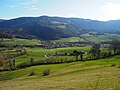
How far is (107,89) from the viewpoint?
26625 millimetres

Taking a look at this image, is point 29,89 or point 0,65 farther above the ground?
point 29,89

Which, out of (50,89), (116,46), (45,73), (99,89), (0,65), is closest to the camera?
(99,89)

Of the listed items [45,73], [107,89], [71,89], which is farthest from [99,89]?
[45,73]

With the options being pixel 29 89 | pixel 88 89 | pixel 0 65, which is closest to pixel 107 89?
pixel 88 89

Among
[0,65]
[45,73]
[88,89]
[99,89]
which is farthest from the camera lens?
[0,65]

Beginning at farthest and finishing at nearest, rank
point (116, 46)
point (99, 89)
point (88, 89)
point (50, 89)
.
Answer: point (116, 46) < point (50, 89) < point (88, 89) < point (99, 89)

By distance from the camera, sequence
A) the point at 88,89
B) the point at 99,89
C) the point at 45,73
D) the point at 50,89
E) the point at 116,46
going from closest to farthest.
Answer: the point at 99,89 → the point at 88,89 → the point at 50,89 → the point at 45,73 → the point at 116,46

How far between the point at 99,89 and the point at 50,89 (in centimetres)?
1138

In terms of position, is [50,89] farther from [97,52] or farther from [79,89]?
[97,52]

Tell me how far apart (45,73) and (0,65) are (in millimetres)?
73223

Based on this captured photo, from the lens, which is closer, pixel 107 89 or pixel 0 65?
pixel 107 89

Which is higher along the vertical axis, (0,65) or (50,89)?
(50,89)

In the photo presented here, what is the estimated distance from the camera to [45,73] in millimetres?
81062

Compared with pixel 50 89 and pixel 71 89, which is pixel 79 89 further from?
pixel 50 89
